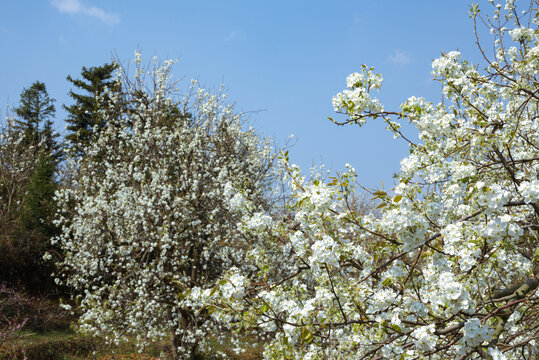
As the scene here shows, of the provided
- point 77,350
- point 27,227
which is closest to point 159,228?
point 77,350

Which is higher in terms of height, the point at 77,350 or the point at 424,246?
the point at 424,246

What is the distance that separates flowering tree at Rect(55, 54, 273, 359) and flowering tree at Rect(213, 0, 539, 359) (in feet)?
14.4

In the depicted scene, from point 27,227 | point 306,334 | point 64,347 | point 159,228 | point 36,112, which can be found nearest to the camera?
point 306,334

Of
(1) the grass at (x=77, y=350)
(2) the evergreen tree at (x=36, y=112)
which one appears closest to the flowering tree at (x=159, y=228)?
(1) the grass at (x=77, y=350)

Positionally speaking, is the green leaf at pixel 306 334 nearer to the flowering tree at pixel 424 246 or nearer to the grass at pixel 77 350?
the flowering tree at pixel 424 246

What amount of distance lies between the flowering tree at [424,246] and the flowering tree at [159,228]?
14.4ft

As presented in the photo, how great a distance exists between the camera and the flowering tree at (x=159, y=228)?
7.97 metres

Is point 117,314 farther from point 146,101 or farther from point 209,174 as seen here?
point 146,101

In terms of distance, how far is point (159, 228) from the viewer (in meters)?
7.93

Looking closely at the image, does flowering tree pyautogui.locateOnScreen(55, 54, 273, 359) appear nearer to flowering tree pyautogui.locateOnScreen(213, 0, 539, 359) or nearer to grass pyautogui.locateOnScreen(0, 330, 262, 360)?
grass pyautogui.locateOnScreen(0, 330, 262, 360)

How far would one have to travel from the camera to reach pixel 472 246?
2355 millimetres

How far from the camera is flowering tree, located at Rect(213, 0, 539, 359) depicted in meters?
2.36

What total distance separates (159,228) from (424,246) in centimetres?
591

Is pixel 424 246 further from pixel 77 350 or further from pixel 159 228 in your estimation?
pixel 77 350
